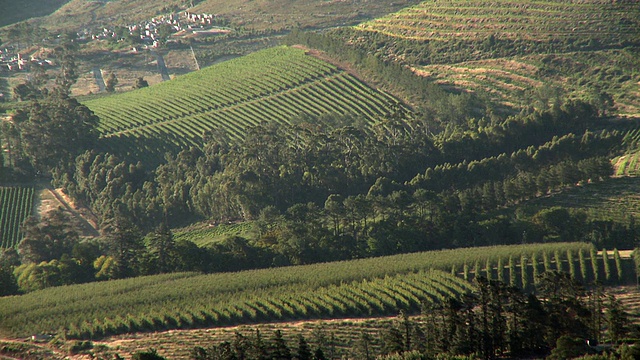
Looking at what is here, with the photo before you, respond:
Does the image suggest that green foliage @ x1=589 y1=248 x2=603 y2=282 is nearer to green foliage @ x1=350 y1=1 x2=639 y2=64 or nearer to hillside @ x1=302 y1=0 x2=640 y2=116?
hillside @ x1=302 y1=0 x2=640 y2=116

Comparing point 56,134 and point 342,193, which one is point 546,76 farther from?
point 56,134

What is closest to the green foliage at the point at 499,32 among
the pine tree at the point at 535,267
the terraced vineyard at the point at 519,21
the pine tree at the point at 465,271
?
the terraced vineyard at the point at 519,21

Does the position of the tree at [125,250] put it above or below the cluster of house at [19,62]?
below

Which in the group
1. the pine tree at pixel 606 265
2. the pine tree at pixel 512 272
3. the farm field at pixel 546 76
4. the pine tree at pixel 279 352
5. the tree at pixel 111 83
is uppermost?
the tree at pixel 111 83

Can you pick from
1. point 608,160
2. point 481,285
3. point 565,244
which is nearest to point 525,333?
point 481,285

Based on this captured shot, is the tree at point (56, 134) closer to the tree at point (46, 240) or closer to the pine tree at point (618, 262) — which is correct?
the tree at point (46, 240)

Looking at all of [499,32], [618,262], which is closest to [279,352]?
[618,262]

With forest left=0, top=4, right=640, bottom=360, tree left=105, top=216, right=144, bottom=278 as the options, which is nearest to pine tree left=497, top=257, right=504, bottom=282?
forest left=0, top=4, right=640, bottom=360
